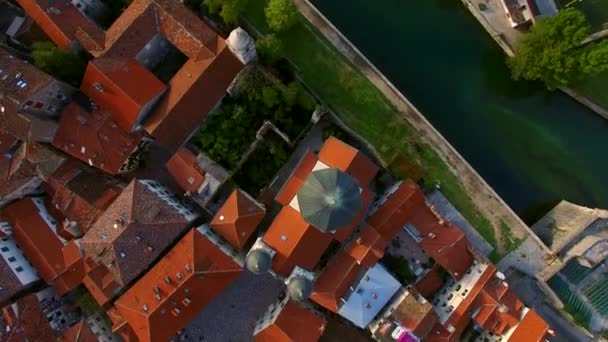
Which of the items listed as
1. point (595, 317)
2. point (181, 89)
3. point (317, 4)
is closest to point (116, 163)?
point (181, 89)

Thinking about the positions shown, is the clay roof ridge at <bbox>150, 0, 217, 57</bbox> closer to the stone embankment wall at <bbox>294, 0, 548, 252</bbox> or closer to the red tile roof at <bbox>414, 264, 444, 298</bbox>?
the stone embankment wall at <bbox>294, 0, 548, 252</bbox>

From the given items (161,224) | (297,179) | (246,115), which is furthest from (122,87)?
(297,179)

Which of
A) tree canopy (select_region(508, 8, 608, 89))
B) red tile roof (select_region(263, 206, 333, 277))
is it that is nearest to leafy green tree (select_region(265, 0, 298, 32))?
red tile roof (select_region(263, 206, 333, 277))

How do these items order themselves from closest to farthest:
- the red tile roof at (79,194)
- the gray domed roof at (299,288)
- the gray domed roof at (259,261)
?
the gray domed roof at (299,288), the gray domed roof at (259,261), the red tile roof at (79,194)

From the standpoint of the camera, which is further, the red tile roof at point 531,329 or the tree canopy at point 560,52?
the tree canopy at point 560,52

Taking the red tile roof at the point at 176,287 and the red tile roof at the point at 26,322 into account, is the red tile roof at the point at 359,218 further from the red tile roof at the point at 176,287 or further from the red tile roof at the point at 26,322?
the red tile roof at the point at 26,322

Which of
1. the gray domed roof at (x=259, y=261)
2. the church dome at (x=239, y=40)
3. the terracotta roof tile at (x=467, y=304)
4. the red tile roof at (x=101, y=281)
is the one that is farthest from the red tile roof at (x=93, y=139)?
the terracotta roof tile at (x=467, y=304)
